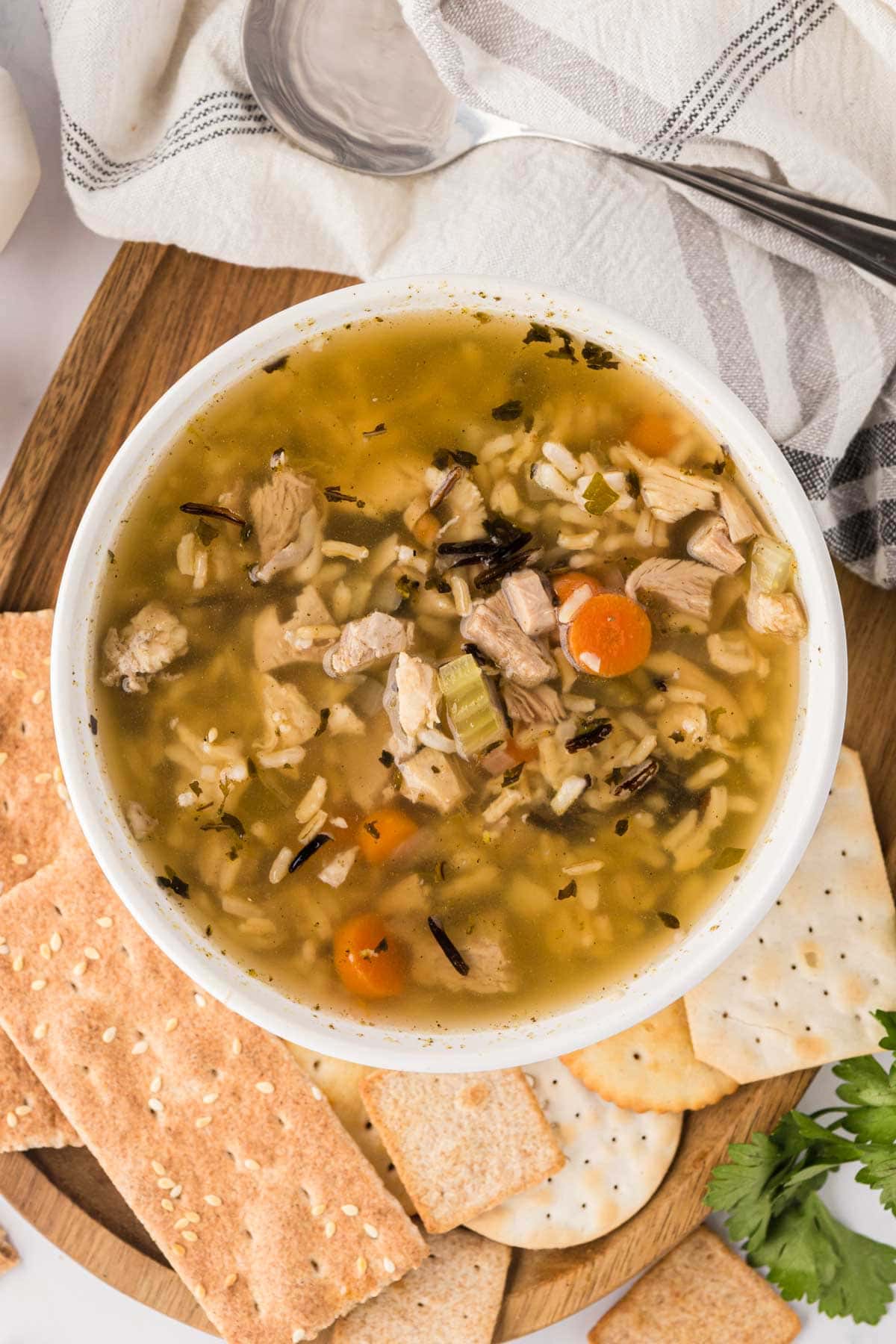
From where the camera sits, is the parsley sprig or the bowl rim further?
the parsley sprig

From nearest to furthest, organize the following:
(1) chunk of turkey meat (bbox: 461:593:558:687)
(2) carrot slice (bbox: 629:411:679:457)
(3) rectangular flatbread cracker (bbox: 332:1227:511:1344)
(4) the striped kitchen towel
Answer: (1) chunk of turkey meat (bbox: 461:593:558:687) → (2) carrot slice (bbox: 629:411:679:457) → (4) the striped kitchen towel → (3) rectangular flatbread cracker (bbox: 332:1227:511:1344)

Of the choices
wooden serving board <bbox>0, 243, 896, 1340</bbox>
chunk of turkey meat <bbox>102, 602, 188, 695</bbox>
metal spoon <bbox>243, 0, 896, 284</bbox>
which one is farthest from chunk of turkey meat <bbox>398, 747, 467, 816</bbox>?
metal spoon <bbox>243, 0, 896, 284</bbox>

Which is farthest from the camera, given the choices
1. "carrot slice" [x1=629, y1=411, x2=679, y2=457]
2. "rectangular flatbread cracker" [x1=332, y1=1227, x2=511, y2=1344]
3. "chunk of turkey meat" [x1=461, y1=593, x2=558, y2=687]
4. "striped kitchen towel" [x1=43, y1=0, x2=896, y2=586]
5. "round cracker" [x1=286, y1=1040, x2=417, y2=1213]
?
"round cracker" [x1=286, y1=1040, x2=417, y2=1213]

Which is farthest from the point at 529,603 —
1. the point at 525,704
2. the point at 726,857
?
the point at 726,857

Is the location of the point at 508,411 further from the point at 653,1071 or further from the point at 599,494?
the point at 653,1071

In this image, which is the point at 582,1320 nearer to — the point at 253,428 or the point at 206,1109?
the point at 206,1109

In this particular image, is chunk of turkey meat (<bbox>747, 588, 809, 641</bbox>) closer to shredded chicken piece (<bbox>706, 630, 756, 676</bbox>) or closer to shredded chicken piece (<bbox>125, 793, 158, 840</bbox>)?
shredded chicken piece (<bbox>706, 630, 756, 676</bbox>)

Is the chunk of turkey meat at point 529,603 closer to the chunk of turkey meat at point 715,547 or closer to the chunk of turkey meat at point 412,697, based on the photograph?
the chunk of turkey meat at point 412,697
